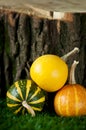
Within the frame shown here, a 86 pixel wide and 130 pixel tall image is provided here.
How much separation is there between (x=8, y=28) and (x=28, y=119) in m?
0.61

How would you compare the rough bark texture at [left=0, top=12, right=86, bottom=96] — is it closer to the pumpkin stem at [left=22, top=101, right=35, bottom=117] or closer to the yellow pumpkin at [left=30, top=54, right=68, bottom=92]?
the yellow pumpkin at [left=30, top=54, right=68, bottom=92]

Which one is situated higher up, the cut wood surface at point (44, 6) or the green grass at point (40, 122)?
the cut wood surface at point (44, 6)

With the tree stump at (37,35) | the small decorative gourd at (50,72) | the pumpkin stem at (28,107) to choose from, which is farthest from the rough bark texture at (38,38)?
the pumpkin stem at (28,107)

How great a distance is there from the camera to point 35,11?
2277 millimetres

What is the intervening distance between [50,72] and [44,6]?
0.34 meters

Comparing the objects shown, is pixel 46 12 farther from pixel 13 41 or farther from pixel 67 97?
pixel 67 97

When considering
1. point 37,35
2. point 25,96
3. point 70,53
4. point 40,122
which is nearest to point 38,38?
point 37,35

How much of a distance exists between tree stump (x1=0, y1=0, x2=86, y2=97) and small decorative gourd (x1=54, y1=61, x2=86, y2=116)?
0.78 feet

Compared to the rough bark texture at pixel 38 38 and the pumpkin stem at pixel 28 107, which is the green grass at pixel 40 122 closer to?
the pumpkin stem at pixel 28 107

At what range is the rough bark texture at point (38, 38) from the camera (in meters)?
2.30

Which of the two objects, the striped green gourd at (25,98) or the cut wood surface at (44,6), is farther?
the striped green gourd at (25,98)

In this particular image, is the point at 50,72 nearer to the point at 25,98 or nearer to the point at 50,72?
the point at 50,72

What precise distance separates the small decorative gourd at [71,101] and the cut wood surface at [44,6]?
416 mm

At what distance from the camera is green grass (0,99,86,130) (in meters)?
1.86
